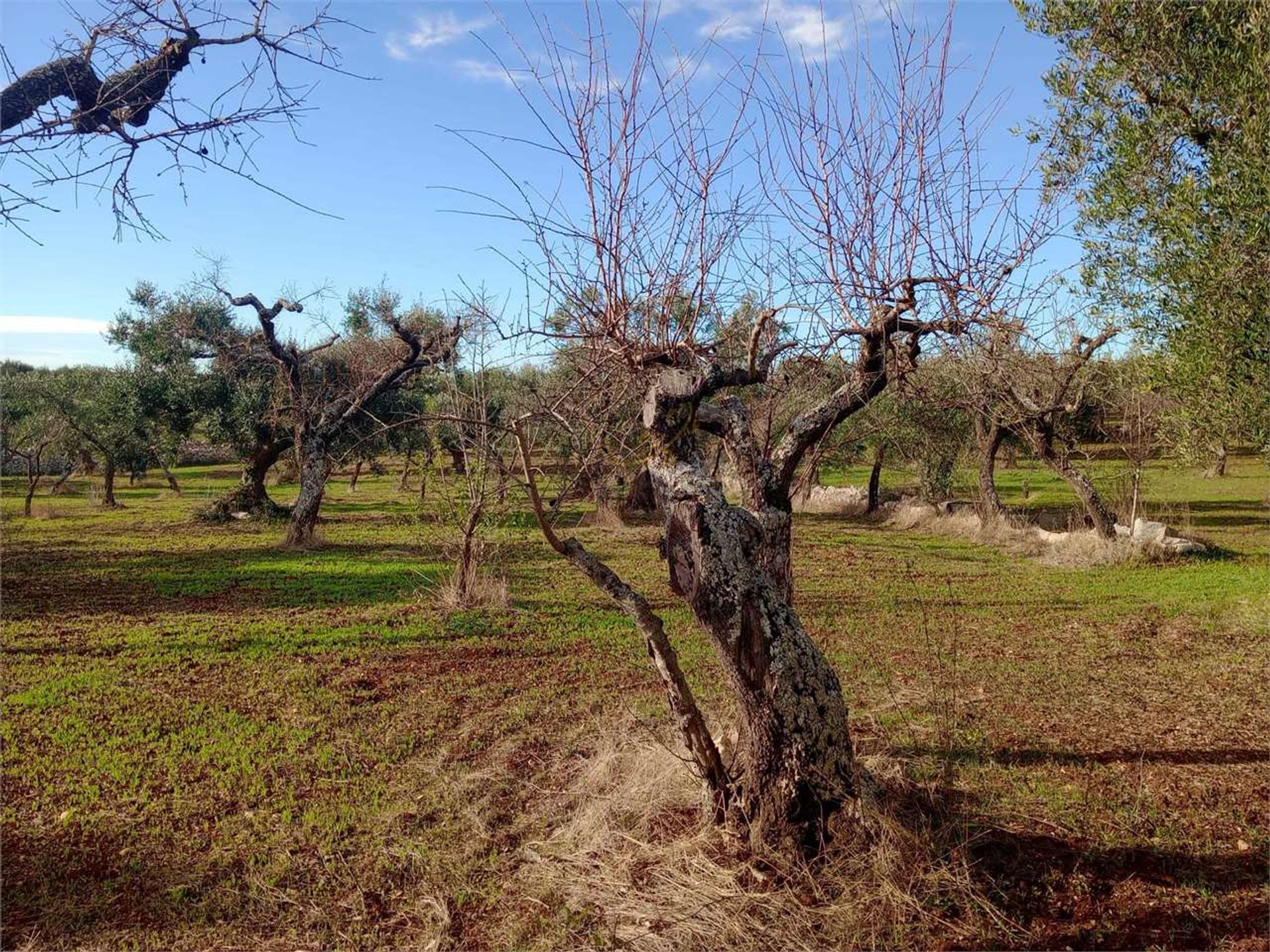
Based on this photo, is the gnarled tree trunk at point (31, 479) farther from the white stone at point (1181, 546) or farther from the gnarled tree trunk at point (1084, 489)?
the white stone at point (1181, 546)

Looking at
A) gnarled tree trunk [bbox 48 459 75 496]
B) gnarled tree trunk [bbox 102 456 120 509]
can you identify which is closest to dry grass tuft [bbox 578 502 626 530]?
gnarled tree trunk [bbox 102 456 120 509]

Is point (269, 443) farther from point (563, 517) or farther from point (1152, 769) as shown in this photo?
point (1152, 769)

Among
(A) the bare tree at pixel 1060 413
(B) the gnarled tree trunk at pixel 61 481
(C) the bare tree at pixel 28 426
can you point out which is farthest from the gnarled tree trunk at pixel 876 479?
(B) the gnarled tree trunk at pixel 61 481

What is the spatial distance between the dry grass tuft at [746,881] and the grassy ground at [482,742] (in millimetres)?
102

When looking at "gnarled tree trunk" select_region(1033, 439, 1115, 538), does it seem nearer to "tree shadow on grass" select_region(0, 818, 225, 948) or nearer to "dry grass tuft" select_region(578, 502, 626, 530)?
"dry grass tuft" select_region(578, 502, 626, 530)

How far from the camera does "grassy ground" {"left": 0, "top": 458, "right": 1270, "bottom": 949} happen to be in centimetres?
406

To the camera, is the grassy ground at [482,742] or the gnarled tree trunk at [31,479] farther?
the gnarled tree trunk at [31,479]

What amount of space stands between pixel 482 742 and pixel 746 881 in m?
2.84

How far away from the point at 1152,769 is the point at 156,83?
340 inches

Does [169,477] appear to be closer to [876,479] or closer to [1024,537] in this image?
[876,479]

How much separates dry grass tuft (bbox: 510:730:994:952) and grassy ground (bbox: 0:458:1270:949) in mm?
102

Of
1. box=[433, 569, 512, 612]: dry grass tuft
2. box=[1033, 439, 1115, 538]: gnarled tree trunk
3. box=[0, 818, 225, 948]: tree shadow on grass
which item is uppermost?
box=[1033, 439, 1115, 538]: gnarled tree trunk

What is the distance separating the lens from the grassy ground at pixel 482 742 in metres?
4.06

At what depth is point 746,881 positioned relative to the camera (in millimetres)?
4129
